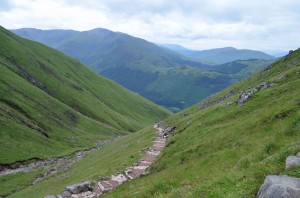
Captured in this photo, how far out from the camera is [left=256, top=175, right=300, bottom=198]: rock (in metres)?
11.6

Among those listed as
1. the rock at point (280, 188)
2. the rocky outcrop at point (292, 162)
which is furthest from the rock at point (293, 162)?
the rock at point (280, 188)

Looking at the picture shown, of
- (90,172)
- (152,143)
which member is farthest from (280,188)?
(152,143)

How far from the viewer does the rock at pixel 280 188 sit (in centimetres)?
1157

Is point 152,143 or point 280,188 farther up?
point 280,188

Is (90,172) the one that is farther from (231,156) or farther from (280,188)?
(280,188)

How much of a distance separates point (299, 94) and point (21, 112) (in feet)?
342

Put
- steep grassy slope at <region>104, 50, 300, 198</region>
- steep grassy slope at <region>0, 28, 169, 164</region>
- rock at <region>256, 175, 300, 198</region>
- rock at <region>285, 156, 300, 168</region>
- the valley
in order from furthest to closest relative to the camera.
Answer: steep grassy slope at <region>0, 28, 169, 164</region>
the valley
steep grassy slope at <region>104, 50, 300, 198</region>
rock at <region>285, 156, 300, 168</region>
rock at <region>256, 175, 300, 198</region>

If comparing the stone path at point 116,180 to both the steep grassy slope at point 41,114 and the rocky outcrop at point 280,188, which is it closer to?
the rocky outcrop at point 280,188

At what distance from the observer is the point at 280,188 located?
11.8 meters

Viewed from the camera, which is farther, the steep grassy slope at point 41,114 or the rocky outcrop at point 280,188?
the steep grassy slope at point 41,114

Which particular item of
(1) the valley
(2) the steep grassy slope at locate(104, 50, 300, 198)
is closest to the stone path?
(1) the valley

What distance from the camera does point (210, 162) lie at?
24906mm

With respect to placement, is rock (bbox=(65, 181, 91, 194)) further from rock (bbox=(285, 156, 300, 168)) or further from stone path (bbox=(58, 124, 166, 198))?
rock (bbox=(285, 156, 300, 168))

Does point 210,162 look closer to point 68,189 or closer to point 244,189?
point 244,189
